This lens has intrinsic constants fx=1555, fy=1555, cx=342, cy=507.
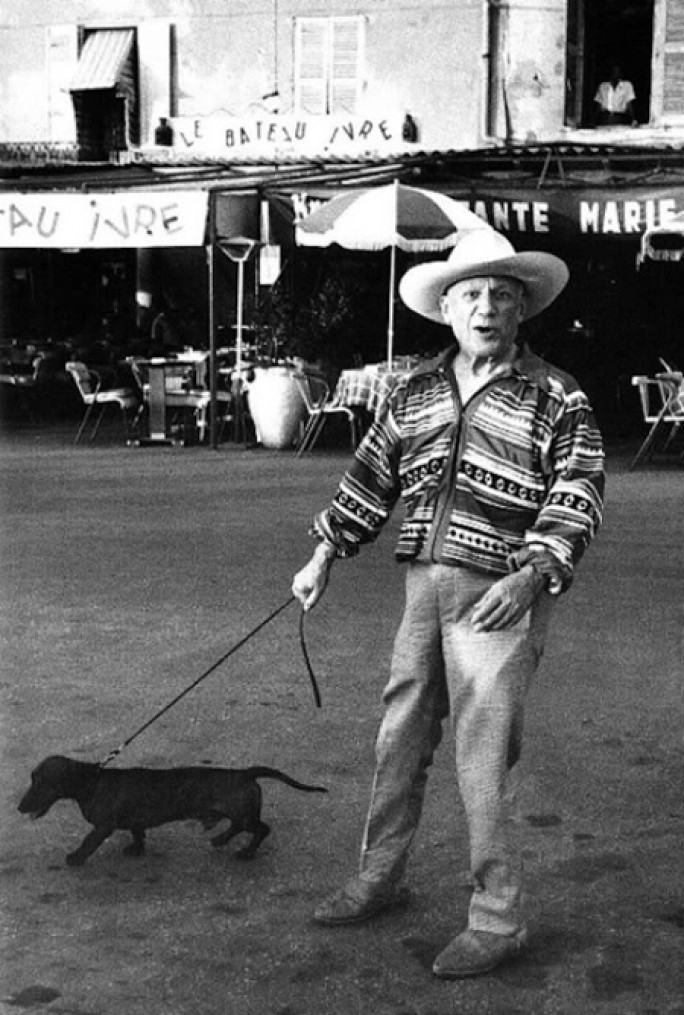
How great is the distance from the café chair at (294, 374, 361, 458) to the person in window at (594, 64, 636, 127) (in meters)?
8.97

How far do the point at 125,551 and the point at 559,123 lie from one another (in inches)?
590

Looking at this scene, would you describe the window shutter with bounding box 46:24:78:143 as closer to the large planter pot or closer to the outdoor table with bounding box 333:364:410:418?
the large planter pot

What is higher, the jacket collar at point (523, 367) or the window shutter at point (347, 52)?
→ the window shutter at point (347, 52)

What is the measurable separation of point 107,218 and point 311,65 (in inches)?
391

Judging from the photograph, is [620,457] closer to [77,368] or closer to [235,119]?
[77,368]

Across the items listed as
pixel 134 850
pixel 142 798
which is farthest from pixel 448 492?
pixel 134 850

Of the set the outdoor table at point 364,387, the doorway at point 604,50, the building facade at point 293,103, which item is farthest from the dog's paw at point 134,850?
the doorway at point 604,50

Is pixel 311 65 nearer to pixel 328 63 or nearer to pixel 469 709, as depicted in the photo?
pixel 328 63

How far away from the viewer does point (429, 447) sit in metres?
3.61

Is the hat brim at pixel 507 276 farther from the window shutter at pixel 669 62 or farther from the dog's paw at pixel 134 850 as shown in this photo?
the window shutter at pixel 669 62

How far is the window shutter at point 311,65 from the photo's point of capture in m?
22.9

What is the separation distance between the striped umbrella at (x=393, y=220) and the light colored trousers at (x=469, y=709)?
976 cm

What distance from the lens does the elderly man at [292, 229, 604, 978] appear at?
3451 mm

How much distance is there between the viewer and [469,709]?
3490 millimetres
